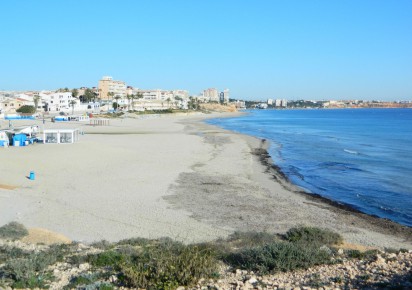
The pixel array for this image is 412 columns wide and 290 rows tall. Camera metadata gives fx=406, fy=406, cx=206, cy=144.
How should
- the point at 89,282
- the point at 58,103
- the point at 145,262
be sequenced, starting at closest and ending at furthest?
the point at 89,282, the point at 145,262, the point at 58,103

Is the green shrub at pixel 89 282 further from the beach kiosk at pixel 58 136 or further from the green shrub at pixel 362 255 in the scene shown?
the beach kiosk at pixel 58 136

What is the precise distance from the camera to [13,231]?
491 inches

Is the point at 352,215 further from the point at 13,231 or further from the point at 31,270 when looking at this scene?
the point at 31,270

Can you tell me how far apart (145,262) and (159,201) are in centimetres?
929

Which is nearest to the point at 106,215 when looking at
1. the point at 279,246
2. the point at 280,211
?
the point at 280,211

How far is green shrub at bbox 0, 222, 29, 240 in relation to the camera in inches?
478

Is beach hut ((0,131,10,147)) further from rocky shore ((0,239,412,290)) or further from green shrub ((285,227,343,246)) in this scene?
green shrub ((285,227,343,246))

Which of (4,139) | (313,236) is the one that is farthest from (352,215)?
(4,139)

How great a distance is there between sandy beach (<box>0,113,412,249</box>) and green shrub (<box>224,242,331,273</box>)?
3.72 meters

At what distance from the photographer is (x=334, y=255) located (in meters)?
9.86

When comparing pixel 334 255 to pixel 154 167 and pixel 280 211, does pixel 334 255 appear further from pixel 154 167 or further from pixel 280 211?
pixel 154 167

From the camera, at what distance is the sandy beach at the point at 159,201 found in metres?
14.3

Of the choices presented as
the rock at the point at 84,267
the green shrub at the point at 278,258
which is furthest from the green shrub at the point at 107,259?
the green shrub at the point at 278,258

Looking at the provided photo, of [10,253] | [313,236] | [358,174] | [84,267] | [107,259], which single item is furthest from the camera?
[358,174]
